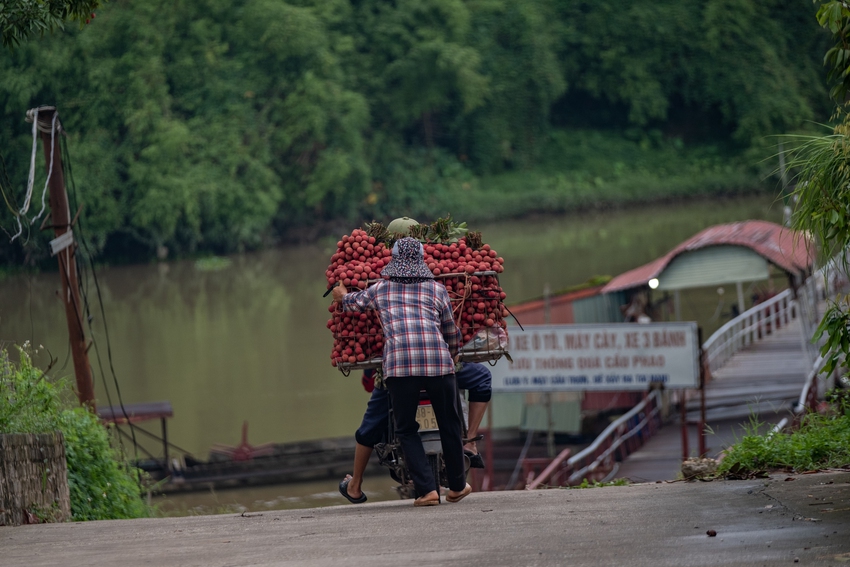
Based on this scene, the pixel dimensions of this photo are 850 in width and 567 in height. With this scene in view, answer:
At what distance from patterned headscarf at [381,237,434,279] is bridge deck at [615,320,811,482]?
7045 mm

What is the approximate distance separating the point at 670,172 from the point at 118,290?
83.8ft

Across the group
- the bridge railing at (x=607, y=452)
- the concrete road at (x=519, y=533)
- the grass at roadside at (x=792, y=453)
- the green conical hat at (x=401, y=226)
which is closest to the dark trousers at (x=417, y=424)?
the concrete road at (x=519, y=533)

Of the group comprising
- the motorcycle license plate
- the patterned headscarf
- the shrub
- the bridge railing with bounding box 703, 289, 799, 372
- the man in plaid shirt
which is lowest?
the bridge railing with bounding box 703, 289, 799, 372

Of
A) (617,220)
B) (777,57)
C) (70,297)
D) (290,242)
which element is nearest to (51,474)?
(70,297)

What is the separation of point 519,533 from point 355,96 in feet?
115

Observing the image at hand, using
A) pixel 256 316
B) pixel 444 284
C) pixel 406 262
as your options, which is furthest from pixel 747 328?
pixel 256 316

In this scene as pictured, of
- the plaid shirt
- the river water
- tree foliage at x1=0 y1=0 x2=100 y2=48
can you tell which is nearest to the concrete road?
the plaid shirt

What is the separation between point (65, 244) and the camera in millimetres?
10281

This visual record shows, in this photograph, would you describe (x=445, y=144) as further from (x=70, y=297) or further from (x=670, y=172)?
(x=70, y=297)

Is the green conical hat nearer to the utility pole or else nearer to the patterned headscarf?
the patterned headscarf

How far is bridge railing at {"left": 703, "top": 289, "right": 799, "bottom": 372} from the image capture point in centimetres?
1500

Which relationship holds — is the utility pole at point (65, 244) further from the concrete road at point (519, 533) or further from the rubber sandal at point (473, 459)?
the rubber sandal at point (473, 459)

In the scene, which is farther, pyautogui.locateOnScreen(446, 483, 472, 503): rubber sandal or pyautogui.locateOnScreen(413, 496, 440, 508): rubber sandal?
pyautogui.locateOnScreen(446, 483, 472, 503): rubber sandal

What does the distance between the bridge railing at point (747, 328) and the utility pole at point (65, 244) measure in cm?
803
